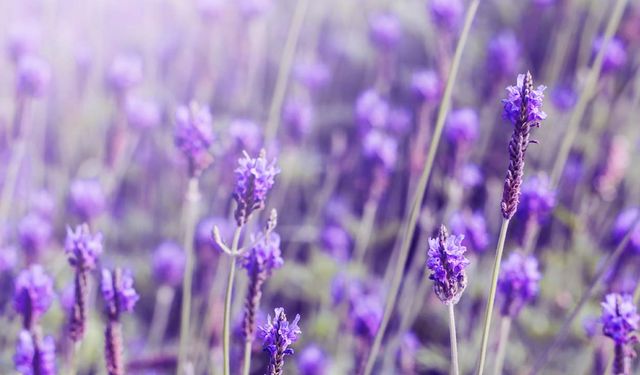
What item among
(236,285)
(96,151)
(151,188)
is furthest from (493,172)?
(96,151)

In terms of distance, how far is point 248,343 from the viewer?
3.90 ft

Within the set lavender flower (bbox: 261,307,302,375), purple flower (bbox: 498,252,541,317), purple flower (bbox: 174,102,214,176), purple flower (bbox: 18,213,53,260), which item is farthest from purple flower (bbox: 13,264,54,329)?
purple flower (bbox: 498,252,541,317)

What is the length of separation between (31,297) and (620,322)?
100 cm

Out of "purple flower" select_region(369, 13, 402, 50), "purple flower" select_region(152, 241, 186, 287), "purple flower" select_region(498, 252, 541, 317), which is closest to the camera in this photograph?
"purple flower" select_region(498, 252, 541, 317)

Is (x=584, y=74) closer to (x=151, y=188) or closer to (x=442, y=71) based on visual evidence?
(x=442, y=71)

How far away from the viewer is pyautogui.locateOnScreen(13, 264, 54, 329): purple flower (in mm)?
1406

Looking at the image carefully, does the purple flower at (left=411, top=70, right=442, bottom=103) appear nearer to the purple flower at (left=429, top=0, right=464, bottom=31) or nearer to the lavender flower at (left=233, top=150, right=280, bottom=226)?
the purple flower at (left=429, top=0, right=464, bottom=31)

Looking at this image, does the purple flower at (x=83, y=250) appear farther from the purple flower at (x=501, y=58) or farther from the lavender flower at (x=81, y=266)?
the purple flower at (x=501, y=58)

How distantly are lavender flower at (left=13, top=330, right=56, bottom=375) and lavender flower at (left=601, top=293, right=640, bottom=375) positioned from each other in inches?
34.8

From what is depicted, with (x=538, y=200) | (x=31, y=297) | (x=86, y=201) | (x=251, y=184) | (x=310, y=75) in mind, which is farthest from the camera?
(x=310, y=75)

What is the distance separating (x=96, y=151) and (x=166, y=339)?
0.93 meters

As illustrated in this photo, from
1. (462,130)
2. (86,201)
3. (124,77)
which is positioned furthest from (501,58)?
(86,201)

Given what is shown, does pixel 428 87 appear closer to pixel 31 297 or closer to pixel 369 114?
pixel 369 114

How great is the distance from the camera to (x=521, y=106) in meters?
1.02
